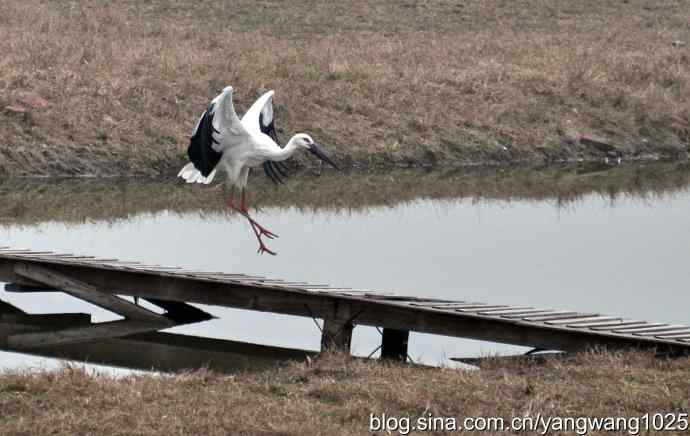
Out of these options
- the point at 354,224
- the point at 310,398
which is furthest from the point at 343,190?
the point at 310,398

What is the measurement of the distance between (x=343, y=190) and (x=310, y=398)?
12182 mm

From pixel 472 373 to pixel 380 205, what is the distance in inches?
413

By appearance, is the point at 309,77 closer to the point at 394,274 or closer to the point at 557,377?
the point at 394,274

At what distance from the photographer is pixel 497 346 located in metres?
11.0

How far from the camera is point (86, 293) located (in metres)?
11.2

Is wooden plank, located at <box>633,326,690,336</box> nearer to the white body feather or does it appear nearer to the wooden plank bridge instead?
the wooden plank bridge

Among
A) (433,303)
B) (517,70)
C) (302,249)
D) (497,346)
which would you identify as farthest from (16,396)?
(517,70)

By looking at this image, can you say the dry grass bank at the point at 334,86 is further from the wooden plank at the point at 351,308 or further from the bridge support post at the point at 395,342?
the bridge support post at the point at 395,342

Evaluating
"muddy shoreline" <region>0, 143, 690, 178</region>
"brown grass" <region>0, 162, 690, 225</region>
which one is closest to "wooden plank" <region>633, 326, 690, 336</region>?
"brown grass" <region>0, 162, 690, 225</region>

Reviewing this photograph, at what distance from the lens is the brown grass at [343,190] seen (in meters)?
17.7

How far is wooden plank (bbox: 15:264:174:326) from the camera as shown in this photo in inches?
440

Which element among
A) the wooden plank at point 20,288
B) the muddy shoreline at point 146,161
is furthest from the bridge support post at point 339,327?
the muddy shoreline at point 146,161

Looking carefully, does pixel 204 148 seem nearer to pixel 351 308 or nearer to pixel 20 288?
pixel 20 288

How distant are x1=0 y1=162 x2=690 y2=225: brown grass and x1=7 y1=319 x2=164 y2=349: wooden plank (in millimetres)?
5354
